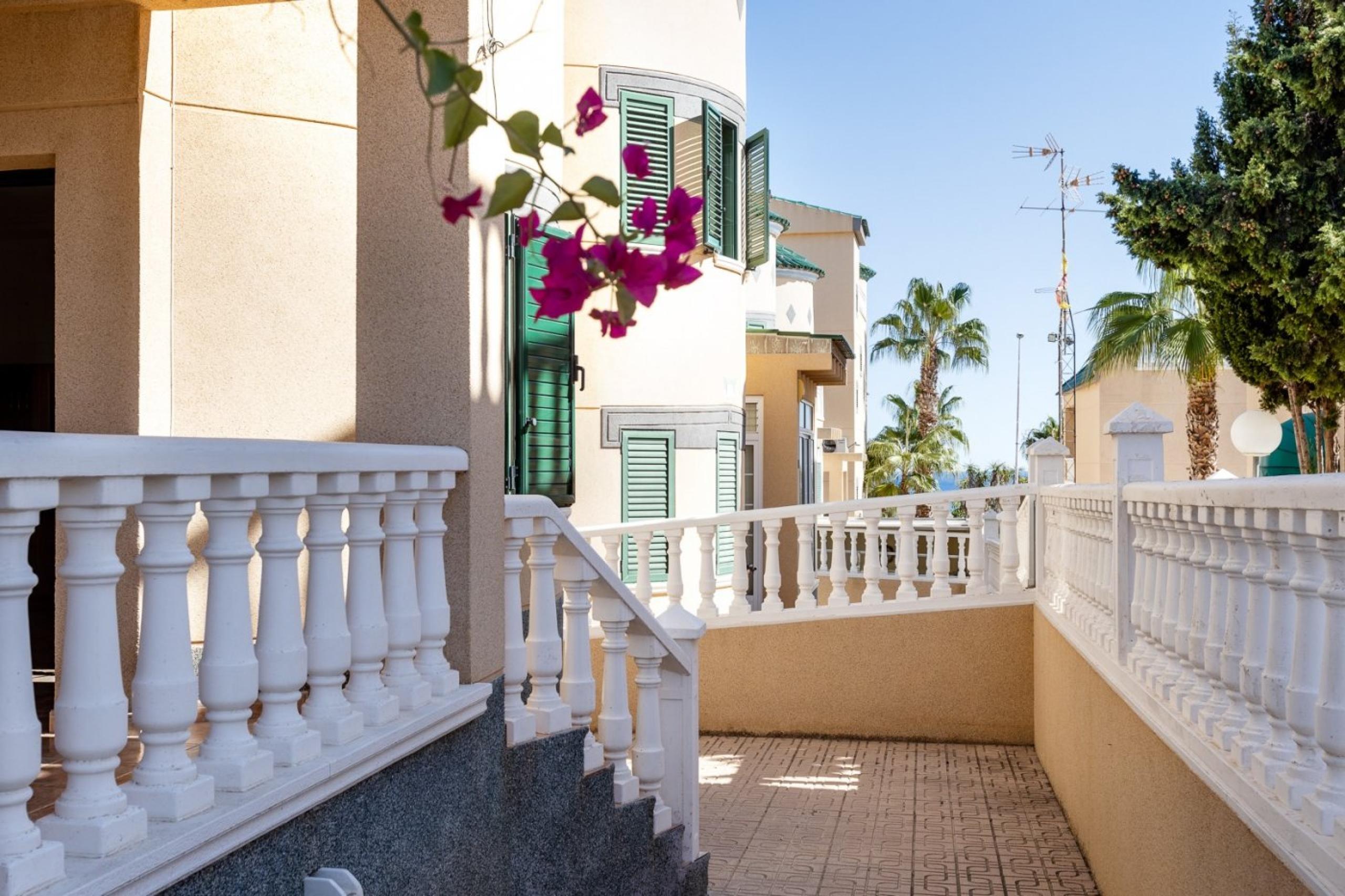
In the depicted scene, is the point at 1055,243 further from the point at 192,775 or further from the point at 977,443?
the point at 192,775

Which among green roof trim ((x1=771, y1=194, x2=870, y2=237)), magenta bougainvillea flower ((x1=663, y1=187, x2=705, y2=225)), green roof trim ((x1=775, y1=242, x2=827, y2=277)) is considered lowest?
magenta bougainvillea flower ((x1=663, y1=187, x2=705, y2=225))

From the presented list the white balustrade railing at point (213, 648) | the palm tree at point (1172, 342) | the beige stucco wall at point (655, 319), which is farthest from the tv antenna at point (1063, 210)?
the white balustrade railing at point (213, 648)

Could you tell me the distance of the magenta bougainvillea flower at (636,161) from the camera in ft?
4.74

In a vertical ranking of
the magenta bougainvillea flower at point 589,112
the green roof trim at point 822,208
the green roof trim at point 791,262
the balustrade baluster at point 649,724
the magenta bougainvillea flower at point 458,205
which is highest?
the green roof trim at point 822,208

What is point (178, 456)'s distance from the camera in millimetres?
2178

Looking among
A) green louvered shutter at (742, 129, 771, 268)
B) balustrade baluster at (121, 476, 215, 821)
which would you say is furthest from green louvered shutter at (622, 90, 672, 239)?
balustrade baluster at (121, 476, 215, 821)

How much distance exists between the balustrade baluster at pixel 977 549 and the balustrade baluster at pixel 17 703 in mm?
8595

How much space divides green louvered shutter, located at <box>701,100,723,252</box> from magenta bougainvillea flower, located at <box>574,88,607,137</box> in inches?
389

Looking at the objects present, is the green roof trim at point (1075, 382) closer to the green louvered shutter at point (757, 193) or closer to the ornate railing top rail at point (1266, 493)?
the green louvered shutter at point (757, 193)

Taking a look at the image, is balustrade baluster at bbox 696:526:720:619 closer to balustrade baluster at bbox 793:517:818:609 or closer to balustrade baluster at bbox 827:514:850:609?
balustrade baluster at bbox 793:517:818:609

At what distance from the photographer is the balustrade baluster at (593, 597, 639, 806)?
464 centimetres

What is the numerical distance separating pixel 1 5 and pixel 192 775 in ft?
13.2

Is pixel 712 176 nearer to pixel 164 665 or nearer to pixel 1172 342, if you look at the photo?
pixel 164 665

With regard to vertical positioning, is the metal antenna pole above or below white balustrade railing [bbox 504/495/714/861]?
above
